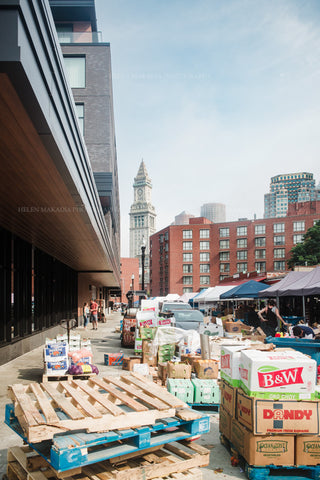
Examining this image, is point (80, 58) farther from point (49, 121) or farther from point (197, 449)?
point (197, 449)

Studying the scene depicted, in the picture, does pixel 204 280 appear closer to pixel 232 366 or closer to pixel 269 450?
pixel 232 366

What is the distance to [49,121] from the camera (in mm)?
4938

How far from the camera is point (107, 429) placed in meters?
3.83

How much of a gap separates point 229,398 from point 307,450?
46.3 inches

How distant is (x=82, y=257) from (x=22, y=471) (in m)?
16.9

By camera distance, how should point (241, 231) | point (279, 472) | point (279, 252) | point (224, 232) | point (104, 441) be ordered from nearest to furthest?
1. point (104, 441)
2. point (279, 472)
3. point (279, 252)
4. point (241, 231)
5. point (224, 232)

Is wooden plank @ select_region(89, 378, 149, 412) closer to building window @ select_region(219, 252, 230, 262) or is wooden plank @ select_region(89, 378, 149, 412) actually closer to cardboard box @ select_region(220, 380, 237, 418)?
cardboard box @ select_region(220, 380, 237, 418)

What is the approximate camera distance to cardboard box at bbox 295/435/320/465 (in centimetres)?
484

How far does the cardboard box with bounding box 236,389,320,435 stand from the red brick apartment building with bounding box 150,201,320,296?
287ft

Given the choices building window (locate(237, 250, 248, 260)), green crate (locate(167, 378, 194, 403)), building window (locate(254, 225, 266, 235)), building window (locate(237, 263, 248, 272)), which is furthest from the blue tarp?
building window (locate(254, 225, 266, 235))

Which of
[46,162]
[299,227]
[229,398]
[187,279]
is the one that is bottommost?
[187,279]

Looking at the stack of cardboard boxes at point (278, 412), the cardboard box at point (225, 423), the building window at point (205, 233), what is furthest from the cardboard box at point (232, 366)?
the building window at point (205, 233)

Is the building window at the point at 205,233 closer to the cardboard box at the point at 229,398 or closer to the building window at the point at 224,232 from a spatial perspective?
the building window at the point at 224,232

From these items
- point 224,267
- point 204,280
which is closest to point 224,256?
point 224,267
